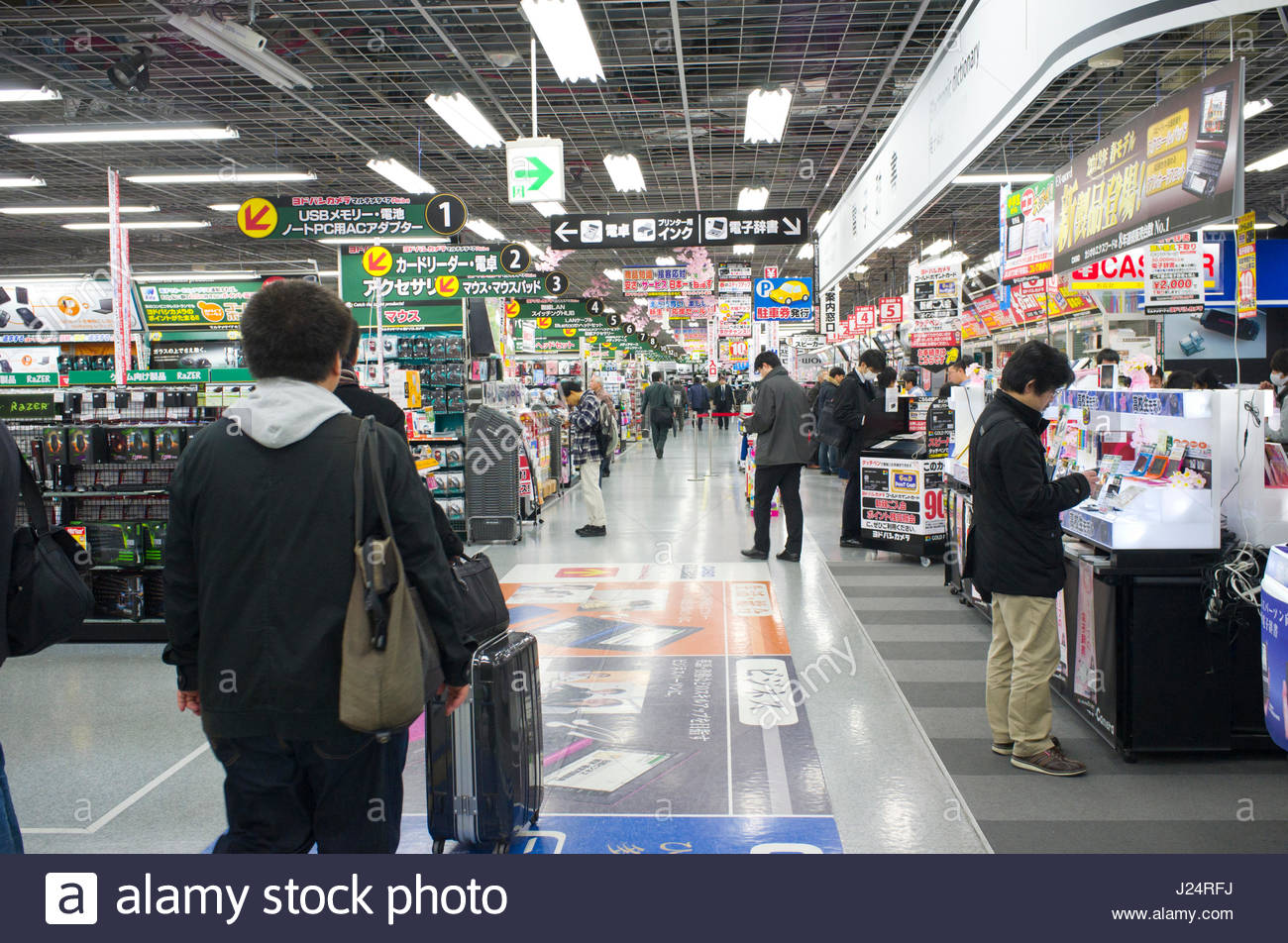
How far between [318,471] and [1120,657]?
3.26m

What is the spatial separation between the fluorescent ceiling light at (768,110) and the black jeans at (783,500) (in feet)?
11.1

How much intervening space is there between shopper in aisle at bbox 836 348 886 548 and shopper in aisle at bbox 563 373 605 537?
2.39 meters

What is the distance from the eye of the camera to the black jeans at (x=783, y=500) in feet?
26.2

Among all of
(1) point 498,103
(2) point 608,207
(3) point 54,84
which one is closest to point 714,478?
(2) point 608,207

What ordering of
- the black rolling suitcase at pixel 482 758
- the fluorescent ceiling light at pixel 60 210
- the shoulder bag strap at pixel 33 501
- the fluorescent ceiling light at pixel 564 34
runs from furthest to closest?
the fluorescent ceiling light at pixel 60 210, the fluorescent ceiling light at pixel 564 34, the black rolling suitcase at pixel 482 758, the shoulder bag strap at pixel 33 501

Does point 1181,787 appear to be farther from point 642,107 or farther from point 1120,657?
point 642,107

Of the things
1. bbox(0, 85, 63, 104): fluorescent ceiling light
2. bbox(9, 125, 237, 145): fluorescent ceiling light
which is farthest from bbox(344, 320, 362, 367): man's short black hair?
bbox(0, 85, 63, 104): fluorescent ceiling light

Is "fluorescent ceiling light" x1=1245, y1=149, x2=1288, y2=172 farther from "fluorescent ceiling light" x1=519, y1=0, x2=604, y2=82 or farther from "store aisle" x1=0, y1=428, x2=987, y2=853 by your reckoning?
"fluorescent ceiling light" x1=519, y1=0, x2=604, y2=82

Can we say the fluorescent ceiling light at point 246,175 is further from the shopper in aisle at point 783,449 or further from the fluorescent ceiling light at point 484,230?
the shopper in aisle at point 783,449

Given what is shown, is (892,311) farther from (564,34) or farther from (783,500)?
(564,34)

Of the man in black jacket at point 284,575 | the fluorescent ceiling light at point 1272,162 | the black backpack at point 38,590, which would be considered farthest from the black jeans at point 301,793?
the fluorescent ceiling light at point 1272,162

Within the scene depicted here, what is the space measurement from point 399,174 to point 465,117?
285 centimetres

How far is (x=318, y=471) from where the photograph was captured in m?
1.90
